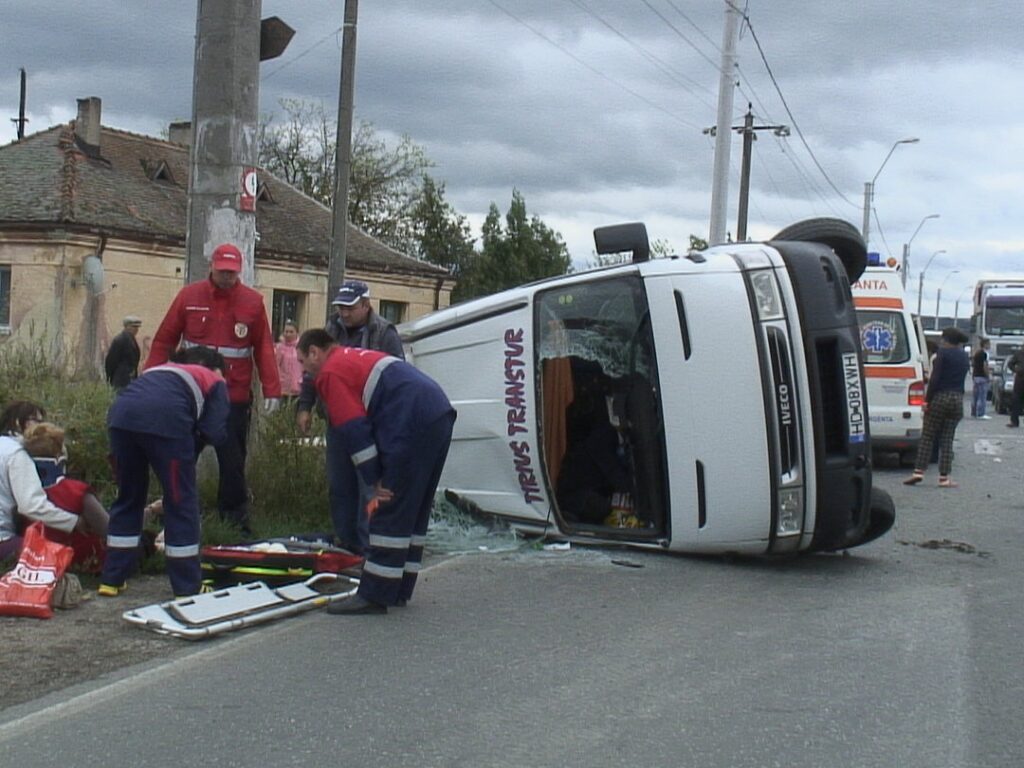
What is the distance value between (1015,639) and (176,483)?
4306 millimetres

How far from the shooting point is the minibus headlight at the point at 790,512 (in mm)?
7820

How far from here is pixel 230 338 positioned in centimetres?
823

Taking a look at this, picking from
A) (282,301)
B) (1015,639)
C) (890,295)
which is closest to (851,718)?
(1015,639)

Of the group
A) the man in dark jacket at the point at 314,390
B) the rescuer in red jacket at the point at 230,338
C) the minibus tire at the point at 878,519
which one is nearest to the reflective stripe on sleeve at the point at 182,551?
A: the man in dark jacket at the point at 314,390

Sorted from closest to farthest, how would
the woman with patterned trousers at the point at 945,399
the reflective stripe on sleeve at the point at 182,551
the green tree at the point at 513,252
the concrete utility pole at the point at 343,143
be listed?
the reflective stripe on sleeve at the point at 182,551 < the woman with patterned trousers at the point at 945,399 < the concrete utility pole at the point at 343,143 < the green tree at the point at 513,252

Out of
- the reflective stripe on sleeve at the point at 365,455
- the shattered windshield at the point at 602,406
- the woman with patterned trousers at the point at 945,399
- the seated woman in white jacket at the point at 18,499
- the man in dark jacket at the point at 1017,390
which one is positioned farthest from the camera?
the man in dark jacket at the point at 1017,390

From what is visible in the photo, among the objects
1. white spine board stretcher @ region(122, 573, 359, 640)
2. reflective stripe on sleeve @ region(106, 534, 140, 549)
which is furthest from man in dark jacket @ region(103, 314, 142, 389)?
white spine board stretcher @ region(122, 573, 359, 640)

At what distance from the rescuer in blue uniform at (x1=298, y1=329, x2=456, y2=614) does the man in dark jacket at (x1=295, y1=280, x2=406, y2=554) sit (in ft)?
3.71

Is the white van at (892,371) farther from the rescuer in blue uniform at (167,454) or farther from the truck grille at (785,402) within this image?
the rescuer in blue uniform at (167,454)

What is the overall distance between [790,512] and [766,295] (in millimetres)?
1333

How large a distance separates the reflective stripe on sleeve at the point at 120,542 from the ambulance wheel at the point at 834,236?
5.30 metres

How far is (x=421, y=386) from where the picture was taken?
262 inches

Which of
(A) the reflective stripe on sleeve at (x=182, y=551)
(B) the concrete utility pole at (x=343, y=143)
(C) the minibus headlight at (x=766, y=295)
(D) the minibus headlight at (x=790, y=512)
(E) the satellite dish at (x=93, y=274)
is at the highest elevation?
(B) the concrete utility pole at (x=343, y=143)

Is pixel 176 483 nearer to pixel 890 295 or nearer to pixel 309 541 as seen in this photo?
pixel 309 541
